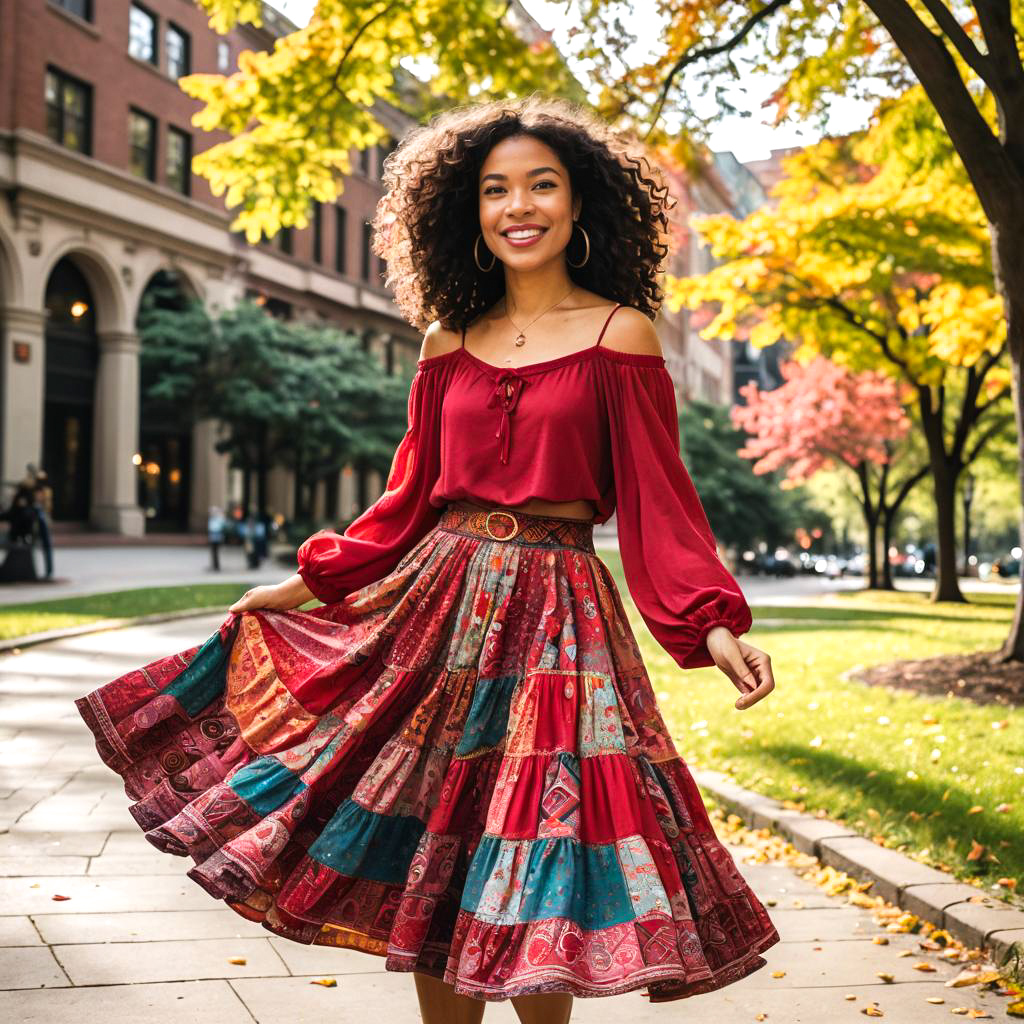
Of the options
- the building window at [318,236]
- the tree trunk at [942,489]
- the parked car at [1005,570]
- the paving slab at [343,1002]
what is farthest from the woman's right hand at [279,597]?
the parked car at [1005,570]

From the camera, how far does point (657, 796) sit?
274cm

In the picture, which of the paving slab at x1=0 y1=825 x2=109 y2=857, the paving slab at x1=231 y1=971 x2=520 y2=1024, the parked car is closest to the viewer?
the paving slab at x1=231 y1=971 x2=520 y2=1024

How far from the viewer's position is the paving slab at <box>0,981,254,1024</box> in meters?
3.58

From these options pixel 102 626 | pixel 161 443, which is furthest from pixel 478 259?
pixel 161 443

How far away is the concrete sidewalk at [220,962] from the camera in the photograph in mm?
3777

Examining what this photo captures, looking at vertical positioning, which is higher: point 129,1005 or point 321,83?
point 321,83

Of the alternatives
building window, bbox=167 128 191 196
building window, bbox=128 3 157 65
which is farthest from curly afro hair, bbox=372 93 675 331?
building window, bbox=167 128 191 196

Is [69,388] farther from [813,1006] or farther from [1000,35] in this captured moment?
[813,1006]

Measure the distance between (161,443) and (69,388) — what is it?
4.98 m

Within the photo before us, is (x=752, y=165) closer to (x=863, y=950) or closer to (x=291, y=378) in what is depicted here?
(x=291, y=378)

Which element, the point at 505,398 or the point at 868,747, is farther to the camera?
the point at 868,747

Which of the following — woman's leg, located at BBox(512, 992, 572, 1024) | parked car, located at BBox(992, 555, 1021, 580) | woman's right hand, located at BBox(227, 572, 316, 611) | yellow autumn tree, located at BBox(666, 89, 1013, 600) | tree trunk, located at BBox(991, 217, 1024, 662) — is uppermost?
yellow autumn tree, located at BBox(666, 89, 1013, 600)

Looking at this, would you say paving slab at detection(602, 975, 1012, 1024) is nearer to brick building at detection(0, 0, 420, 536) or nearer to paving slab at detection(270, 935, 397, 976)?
paving slab at detection(270, 935, 397, 976)

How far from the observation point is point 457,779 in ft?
9.26
